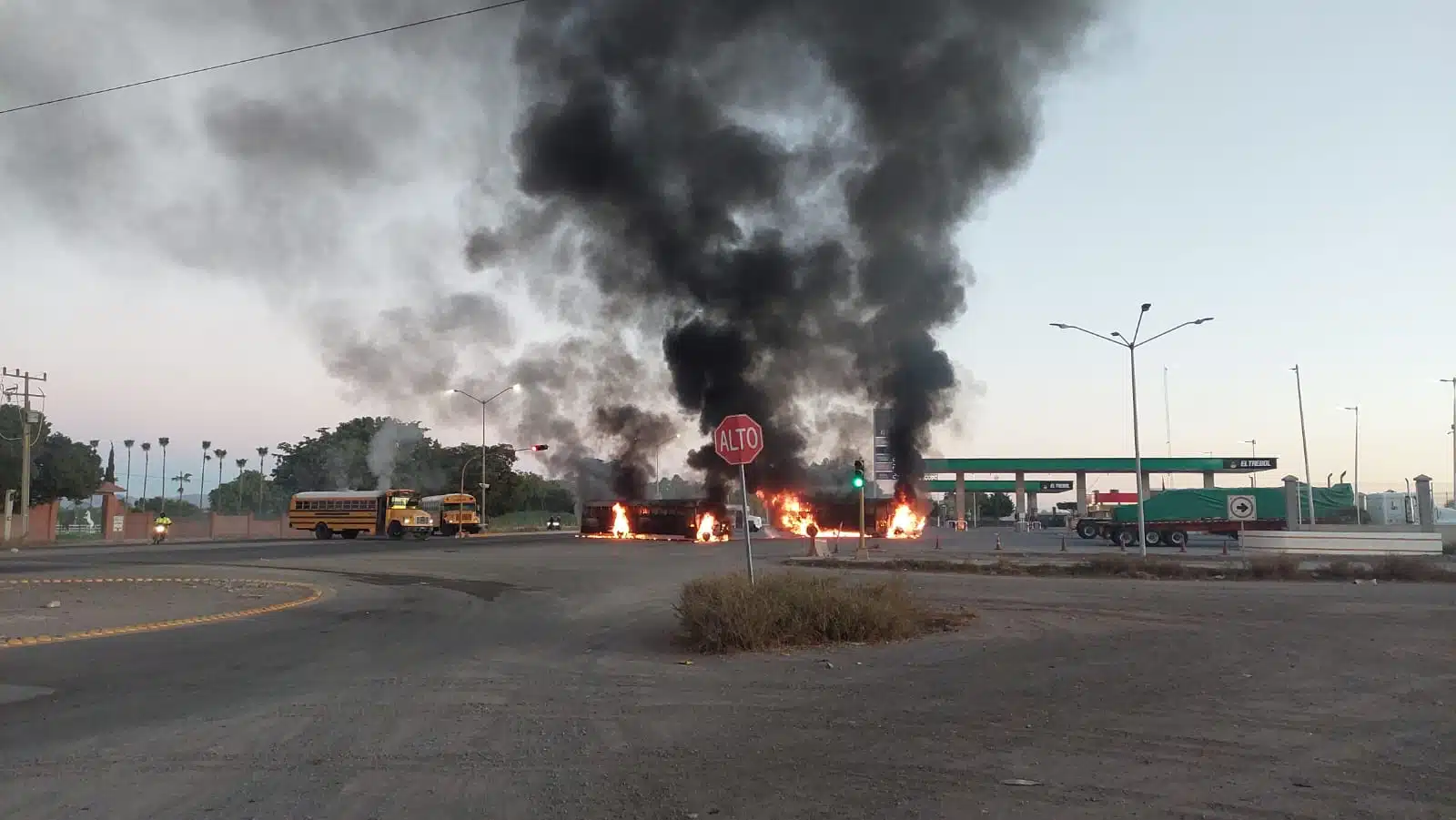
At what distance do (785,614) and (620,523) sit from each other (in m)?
43.2

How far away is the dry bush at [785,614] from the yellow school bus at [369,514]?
4249 cm

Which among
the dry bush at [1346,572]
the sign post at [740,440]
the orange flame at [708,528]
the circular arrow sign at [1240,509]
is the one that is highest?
the sign post at [740,440]

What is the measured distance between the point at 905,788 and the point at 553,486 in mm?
123897

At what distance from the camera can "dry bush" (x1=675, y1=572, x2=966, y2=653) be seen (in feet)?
34.3

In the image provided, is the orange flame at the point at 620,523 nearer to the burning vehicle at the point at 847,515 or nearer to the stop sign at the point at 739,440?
the burning vehicle at the point at 847,515

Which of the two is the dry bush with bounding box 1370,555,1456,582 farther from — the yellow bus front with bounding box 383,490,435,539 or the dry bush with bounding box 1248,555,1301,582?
the yellow bus front with bounding box 383,490,435,539

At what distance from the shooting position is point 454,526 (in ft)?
185

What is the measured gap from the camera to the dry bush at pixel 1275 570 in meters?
22.5

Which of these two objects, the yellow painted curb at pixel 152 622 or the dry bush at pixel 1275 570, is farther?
the dry bush at pixel 1275 570

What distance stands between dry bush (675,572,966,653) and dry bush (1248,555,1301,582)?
14597 millimetres

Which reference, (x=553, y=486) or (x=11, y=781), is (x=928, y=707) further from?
(x=553, y=486)

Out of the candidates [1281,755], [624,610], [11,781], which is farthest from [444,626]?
[1281,755]

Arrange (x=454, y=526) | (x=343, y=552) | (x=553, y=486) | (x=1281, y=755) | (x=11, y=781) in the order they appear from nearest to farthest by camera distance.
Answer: (x=11, y=781)
(x=1281, y=755)
(x=343, y=552)
(x=454, y=526)
(x=553, y=486)

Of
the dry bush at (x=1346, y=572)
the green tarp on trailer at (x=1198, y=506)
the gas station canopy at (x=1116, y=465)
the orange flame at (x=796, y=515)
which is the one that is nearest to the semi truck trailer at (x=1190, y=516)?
the green tarp on trailer at (x=1198, y=506)
